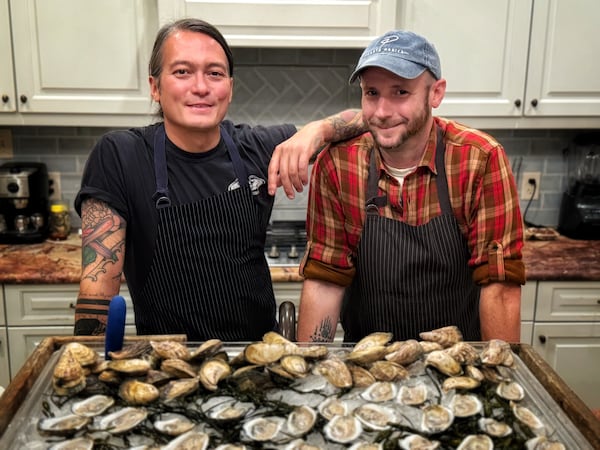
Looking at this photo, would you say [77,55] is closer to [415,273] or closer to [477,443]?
[415,273]

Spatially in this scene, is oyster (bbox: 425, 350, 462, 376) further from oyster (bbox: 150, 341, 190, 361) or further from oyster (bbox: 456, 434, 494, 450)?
oyster (bbox: 150, 341, 190, 361)

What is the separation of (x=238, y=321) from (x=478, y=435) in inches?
34.9

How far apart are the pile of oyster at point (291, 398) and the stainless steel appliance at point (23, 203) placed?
1.92 m

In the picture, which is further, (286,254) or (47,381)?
(286,254)

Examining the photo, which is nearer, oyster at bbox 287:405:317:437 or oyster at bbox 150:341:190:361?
oyster at bbox 287:405:317:437

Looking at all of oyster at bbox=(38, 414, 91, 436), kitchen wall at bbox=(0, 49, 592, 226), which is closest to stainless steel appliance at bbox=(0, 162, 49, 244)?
kitchen wall at bbox=(0, 49, 592, 226)

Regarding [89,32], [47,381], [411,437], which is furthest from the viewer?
[89,32]

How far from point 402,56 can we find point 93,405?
0.97 meters

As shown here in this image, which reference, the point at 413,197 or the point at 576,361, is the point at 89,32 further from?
the point at 576,361

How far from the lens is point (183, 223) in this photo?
1607mm

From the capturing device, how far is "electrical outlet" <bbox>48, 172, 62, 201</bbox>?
3049 mm

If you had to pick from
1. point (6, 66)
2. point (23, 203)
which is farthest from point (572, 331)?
point (6, 66)

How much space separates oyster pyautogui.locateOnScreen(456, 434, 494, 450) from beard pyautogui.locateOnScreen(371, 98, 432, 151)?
2.60 feet

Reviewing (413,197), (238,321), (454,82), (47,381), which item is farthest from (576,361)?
(47,381)
